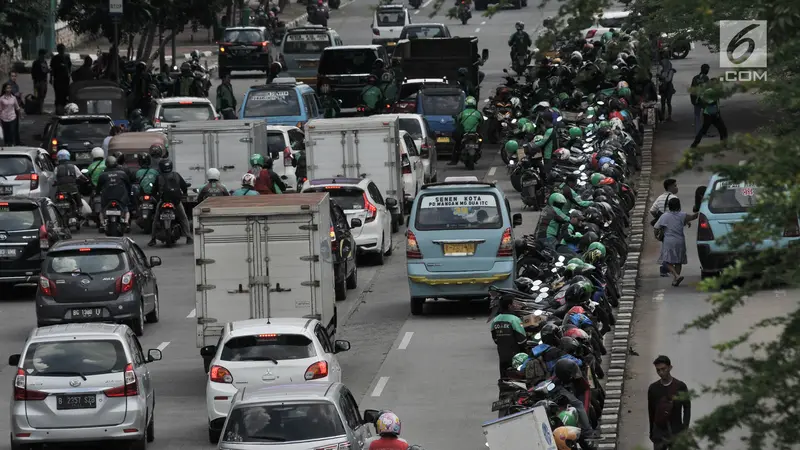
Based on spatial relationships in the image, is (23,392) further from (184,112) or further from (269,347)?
(184,112)

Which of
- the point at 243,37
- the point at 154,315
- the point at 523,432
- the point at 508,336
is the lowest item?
the point at 154,315

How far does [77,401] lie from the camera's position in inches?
703

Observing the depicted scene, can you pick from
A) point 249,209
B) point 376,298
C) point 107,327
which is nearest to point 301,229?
point 249,209

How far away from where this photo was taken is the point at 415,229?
2581 centimetres

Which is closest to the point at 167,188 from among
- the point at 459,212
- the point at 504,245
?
the point at 459,212

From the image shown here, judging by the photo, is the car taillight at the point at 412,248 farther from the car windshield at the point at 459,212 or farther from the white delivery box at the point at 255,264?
the white delivery box at the point at 255,264

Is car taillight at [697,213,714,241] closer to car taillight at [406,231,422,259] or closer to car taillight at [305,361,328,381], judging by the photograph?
car taillight at [406,231,422,259]

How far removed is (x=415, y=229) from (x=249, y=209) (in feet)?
14.6

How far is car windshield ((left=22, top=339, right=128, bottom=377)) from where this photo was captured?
17969 millimetres

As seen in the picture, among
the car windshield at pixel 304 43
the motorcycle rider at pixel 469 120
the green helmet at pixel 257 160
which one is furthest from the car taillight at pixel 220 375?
the car windshield at pixel 304 43

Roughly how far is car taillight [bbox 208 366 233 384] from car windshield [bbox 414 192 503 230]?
24.7ft

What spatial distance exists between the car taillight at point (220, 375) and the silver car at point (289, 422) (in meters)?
3.23

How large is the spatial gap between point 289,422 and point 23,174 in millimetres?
20223

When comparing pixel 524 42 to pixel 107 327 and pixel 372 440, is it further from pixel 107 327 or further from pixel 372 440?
pixel 372 440
